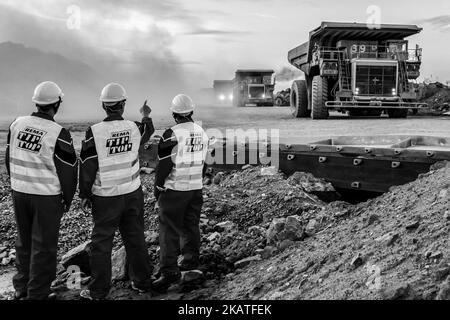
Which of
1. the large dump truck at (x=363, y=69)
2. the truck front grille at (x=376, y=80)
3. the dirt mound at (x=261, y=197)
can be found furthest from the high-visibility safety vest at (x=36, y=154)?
the truck front grille at (x=376, y=80)

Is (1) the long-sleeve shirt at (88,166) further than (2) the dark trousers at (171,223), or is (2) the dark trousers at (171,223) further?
(2) the dark trousers at (171,223)

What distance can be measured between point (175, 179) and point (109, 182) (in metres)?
0.65

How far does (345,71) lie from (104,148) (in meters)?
12.9

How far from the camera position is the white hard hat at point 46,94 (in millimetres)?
4255

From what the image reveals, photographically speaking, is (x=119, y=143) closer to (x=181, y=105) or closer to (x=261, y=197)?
(x=181, y=105)

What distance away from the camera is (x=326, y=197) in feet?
22.5

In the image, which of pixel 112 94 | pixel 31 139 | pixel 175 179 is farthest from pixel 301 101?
pixel 31 139

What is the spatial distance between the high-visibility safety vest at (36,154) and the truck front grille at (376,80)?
41.9 ft

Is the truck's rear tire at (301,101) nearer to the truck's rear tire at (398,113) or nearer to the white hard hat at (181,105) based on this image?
the truck's rear tire at (398,113)

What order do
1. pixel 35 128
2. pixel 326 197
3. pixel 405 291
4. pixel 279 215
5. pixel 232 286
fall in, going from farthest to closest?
1. pixel 326 197
2. pixel 279 215
3. pixel 232 286
4. pixel 35 128
5. pixel 405 291

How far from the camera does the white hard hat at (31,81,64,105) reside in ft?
14.0

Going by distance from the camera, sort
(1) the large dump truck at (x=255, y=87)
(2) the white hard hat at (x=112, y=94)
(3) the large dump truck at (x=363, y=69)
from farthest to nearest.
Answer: (1) the large dump truck at (x=255, y=87), (3) the large dump truck at (x=363, y=69), (2) the white hard hat at (x=112, y=94)
